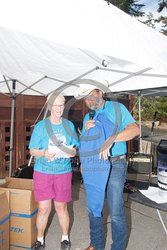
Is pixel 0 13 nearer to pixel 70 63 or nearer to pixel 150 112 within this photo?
pixel 70 63

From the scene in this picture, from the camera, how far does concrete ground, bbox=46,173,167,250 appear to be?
2.79 metres

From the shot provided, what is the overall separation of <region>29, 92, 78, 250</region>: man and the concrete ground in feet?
1.41

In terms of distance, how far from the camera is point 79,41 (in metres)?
1.66

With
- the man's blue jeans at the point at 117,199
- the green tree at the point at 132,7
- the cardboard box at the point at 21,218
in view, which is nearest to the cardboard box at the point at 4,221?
the cardboard box at the point at 21,218

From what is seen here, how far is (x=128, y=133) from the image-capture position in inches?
85.2

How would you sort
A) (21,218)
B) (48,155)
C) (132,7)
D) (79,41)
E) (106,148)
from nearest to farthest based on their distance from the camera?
(79,41), (106,148), (48,155), (21,218), (132,7)

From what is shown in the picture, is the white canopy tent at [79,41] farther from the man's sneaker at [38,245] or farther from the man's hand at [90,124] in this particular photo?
the man's sneaker at [38,245]

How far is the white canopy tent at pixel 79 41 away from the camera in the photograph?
1569mm

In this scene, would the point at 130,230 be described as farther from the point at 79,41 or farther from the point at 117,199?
the point at 79,41

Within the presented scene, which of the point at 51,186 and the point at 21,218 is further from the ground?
the point at 51,186

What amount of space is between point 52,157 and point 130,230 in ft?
4.53

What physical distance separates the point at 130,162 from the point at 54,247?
4.02 meters

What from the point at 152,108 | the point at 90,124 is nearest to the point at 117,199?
the point at 90,124

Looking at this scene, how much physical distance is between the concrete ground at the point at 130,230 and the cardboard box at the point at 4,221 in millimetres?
438
